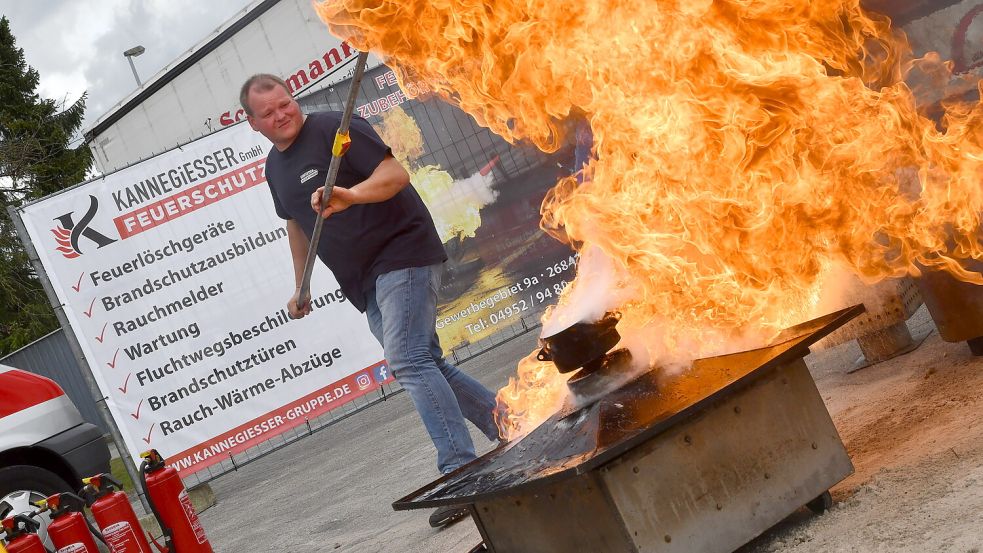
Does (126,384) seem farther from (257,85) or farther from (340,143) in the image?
(340,143)

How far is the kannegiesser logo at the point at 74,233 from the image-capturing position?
834 centimetres

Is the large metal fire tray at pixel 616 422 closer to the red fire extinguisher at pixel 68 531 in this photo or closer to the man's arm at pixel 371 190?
the man's arm at pixel 371 190

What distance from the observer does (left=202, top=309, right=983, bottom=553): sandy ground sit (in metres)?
2.97

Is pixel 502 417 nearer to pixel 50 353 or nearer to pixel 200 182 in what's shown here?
pixel 200 182

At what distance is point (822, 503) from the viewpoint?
3.31m

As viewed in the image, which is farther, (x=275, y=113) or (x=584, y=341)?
(x=275, y=113)

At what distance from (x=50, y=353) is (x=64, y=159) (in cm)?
1590

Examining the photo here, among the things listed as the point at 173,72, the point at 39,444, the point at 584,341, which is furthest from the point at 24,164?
the point at 584,341

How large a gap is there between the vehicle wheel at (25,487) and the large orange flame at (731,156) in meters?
4.34

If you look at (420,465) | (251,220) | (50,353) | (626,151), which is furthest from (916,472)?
(50,353)

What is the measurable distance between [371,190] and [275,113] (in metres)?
0.77

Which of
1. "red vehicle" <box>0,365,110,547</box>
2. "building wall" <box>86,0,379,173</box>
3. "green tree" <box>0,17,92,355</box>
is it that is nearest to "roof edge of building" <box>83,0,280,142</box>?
"building wall" <box>86,0,379,173</box>

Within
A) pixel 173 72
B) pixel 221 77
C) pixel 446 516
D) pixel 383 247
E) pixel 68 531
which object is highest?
pixel 173 72

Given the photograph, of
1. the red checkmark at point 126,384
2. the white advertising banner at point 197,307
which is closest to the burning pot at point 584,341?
the white advertising banner at point 197,307
